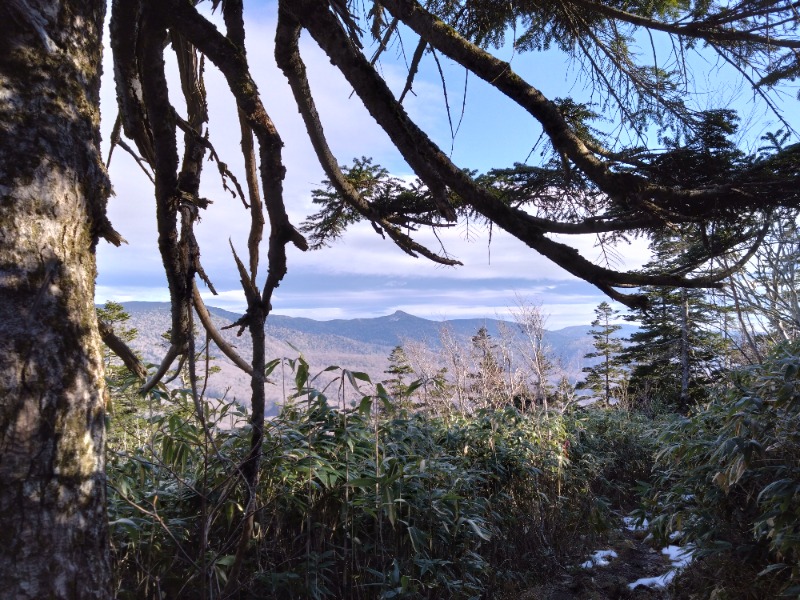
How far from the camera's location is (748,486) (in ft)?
8.66

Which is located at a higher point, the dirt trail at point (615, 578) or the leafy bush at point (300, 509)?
the leafy bush at point (300, 509)

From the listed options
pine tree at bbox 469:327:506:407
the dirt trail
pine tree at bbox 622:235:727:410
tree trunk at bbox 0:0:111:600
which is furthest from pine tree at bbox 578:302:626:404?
tree trunk at bbox 0:0:111:600

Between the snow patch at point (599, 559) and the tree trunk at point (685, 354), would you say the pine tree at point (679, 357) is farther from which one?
the snow patch at point (599, 559)

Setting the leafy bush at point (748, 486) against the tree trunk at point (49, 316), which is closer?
the tree trunk at point (49, 316)

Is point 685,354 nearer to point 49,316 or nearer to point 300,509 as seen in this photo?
point 300,509

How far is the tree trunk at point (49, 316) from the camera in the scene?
2.89 ft

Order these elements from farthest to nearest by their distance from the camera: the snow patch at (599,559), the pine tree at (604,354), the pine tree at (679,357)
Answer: the pine tree at (604,354) < the pine tree at (679,357) < the snow patch at (599,559)

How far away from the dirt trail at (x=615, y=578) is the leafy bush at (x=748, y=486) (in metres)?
0.52

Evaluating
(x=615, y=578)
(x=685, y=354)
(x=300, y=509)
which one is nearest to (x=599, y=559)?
(x=615, y=578)

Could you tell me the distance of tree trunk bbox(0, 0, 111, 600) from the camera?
882 millimetres

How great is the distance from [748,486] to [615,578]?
1.49 m

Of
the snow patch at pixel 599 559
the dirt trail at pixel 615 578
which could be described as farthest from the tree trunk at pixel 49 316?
the snow patch at pixel 599 559

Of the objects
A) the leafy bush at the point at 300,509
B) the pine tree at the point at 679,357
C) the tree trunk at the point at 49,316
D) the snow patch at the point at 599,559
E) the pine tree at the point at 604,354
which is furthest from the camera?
the pine tree at the point at 604,354

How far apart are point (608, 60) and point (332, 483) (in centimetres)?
238
